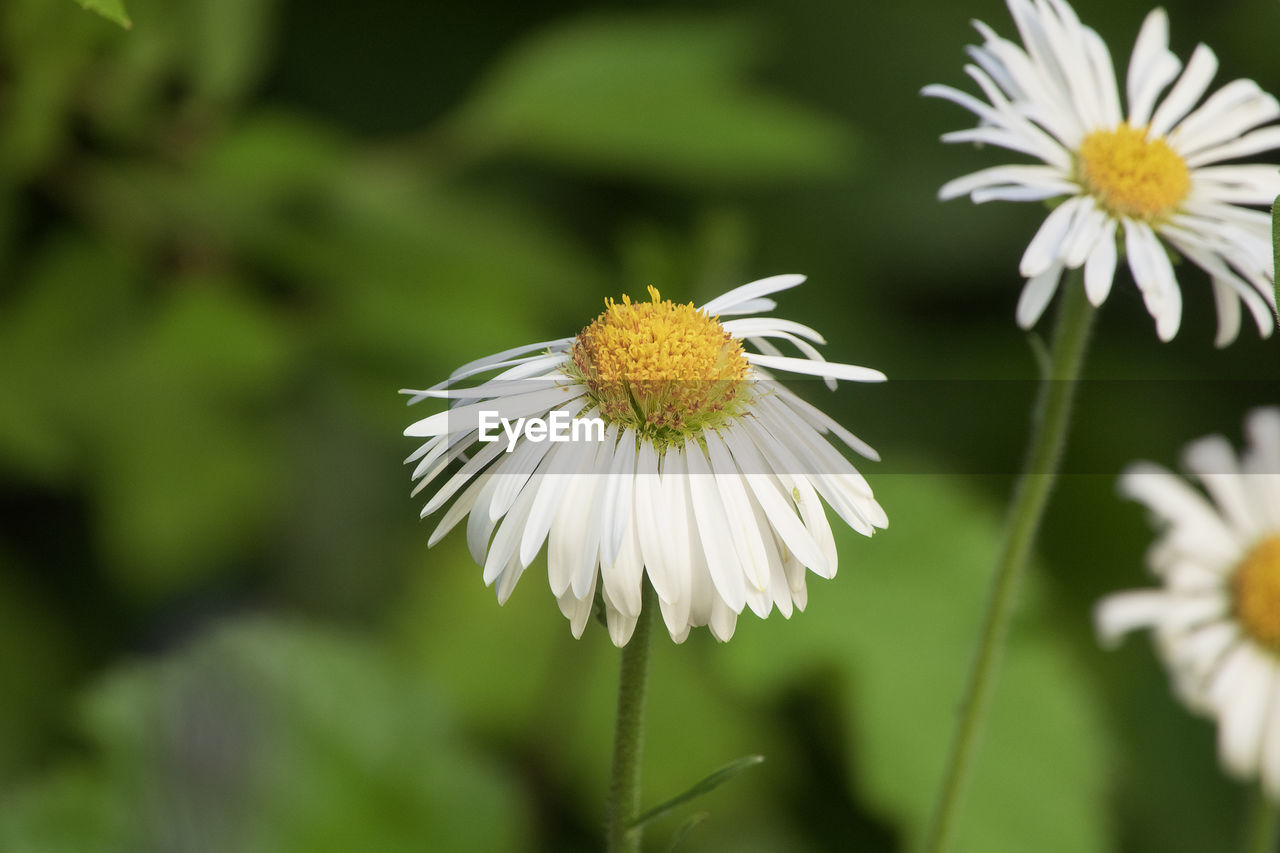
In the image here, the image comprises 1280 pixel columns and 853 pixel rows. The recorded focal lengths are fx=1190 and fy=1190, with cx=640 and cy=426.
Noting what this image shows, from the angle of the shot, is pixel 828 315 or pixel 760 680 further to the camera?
pixel 828 315

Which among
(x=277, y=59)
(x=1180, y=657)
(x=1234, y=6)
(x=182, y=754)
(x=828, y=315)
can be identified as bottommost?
(x=182, y=754)

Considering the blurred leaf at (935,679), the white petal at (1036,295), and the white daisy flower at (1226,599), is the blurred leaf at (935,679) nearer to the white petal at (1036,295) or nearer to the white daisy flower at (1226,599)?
the white daisy flower at (1226,599)

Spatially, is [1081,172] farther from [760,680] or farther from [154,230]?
[154,230]

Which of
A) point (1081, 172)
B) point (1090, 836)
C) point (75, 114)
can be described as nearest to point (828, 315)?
point (1090, 836)

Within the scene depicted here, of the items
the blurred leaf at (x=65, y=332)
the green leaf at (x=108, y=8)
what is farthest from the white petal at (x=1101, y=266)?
the blurred leaf at (x=65, y=332)

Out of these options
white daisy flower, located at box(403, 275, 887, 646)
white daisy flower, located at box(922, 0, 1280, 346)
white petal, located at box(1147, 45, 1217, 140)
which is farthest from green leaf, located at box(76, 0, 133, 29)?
white petal, located at box(1147, 45, 1217, 140)

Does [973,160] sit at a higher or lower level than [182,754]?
higher

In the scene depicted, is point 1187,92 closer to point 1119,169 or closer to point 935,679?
Answer: point 1119,169
